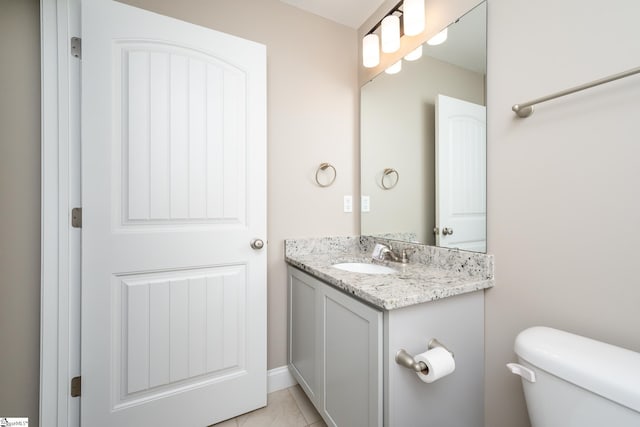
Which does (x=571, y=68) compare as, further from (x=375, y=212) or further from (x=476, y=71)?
(x=375, y=212)

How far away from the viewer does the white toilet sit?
1.89 feet

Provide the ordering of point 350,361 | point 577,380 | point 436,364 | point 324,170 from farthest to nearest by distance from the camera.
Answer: point 324,170, point 350,361, point 436,364, point 577,380

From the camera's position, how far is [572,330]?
2.77ft

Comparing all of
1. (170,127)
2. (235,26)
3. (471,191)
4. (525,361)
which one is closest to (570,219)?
(471,191)

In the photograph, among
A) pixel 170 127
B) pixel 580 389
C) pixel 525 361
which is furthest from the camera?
pixel 170 127

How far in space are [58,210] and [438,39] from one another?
1.91 metres

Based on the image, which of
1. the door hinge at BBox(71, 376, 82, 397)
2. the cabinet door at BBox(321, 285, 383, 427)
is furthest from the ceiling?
the door hinge at BBox(71, 376, 82, 397)

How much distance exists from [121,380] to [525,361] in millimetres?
1579

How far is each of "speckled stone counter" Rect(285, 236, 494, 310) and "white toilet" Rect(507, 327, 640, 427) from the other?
28 cm

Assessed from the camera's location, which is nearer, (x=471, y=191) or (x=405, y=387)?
(x=405, y=387)

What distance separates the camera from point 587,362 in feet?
2.10

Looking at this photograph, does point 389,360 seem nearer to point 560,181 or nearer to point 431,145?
point 560,181

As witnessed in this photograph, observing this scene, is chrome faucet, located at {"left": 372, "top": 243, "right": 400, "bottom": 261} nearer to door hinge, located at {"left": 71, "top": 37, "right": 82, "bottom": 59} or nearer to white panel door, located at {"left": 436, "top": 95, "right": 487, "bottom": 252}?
white panel door, located at {"left": 436, "top": 95, "right": 487, "bottom": 252}

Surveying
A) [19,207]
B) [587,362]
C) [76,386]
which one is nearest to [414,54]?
[587,362]
